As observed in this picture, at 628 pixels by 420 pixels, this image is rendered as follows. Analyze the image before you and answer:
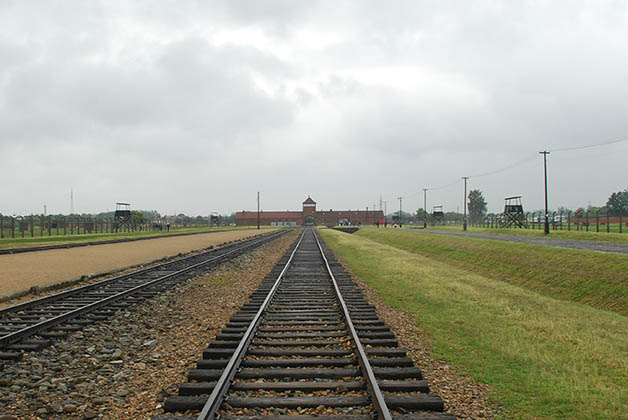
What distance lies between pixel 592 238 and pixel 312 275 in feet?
75.8

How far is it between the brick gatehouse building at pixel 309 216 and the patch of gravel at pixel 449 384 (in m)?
150

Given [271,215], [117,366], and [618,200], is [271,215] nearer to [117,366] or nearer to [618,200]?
[618,200]

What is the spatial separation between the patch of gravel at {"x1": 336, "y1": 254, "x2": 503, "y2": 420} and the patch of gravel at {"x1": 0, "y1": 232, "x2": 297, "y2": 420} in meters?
3.38


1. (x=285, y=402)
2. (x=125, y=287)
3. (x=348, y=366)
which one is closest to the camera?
(x=285, y=402)

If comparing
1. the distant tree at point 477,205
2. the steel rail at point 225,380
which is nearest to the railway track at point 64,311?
the steel rail at point 225,380

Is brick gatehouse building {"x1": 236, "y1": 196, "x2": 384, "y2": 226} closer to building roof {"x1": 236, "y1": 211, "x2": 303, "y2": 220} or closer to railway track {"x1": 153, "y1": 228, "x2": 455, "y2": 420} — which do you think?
building roof {"x1": 236, "y1": 211, "x2": 303, "y2": 220}

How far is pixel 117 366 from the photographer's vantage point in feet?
20.9

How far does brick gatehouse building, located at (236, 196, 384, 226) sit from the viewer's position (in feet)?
523

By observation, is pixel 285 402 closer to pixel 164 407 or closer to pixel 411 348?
pixel 164 407

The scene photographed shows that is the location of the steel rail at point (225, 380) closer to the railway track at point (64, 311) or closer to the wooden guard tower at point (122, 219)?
the railway track at point (64, 311)

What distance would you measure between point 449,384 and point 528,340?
10.2ft

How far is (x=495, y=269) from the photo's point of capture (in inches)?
858

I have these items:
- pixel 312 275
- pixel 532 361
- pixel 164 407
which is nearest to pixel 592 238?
pixel 312 275

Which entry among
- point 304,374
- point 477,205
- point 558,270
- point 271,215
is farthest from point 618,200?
point 304,374
